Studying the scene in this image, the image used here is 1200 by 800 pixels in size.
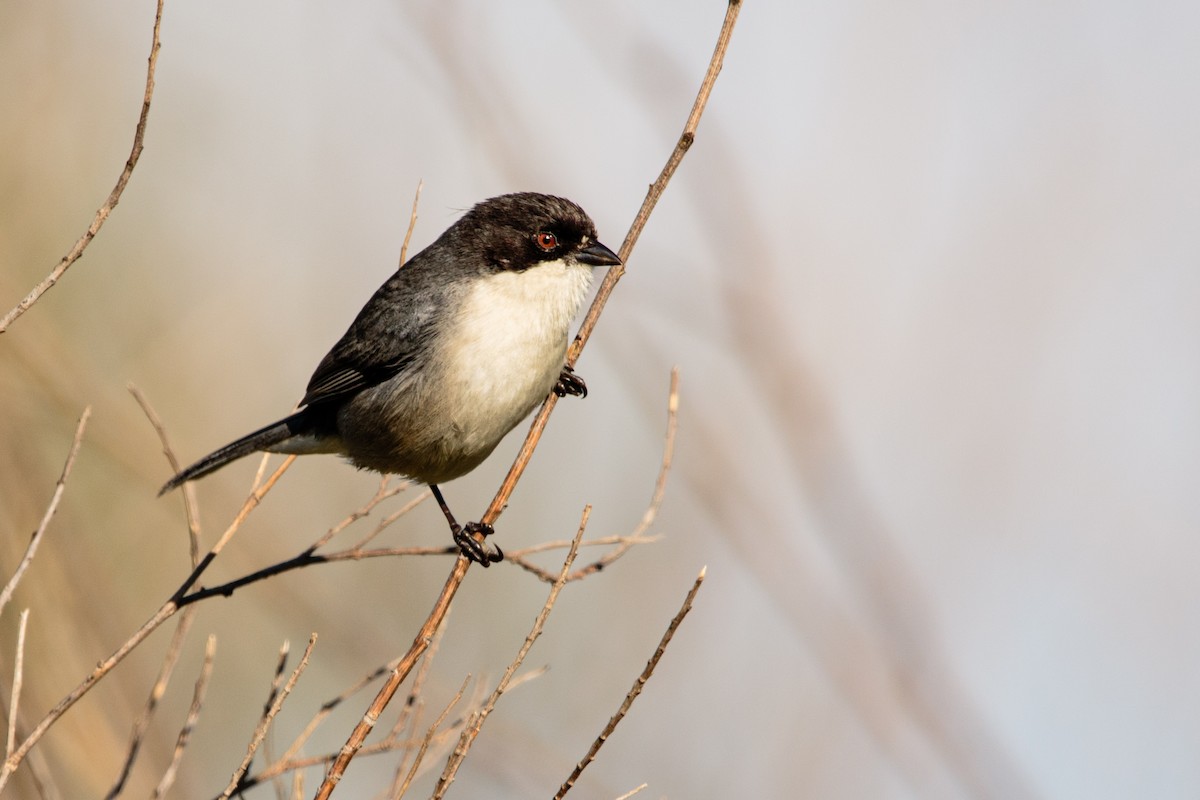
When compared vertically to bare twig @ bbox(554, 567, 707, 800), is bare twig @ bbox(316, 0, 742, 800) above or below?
above

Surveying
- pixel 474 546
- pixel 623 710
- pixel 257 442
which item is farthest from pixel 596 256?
pixel 623 710

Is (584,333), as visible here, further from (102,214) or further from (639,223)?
(102,214)

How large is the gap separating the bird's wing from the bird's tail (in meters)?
0.13

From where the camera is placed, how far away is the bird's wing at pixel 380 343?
5.04 m

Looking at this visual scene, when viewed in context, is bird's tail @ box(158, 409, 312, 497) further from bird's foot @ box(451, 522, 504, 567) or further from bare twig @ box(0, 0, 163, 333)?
bare twig @ box(0, 0, 163, 333)

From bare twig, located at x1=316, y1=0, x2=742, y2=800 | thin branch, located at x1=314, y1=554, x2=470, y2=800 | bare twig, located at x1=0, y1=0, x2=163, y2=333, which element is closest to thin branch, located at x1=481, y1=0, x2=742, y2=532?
bare twig, located at x1=316, y1=0, x2=742, y2=800

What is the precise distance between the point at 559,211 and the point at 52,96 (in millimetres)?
3203

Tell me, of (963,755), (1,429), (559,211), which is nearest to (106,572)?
(1,429)

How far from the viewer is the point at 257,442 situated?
5230 mm

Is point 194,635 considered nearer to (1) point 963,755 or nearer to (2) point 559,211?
(2) point 559,211

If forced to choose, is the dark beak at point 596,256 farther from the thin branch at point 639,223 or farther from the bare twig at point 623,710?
the bare twig at point 623,710

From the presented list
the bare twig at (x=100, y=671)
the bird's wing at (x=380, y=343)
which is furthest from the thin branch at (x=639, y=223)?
the bird's wing at (x=380, y=343)

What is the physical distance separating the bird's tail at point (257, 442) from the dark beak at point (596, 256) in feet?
5.21

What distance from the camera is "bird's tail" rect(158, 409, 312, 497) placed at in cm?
502
